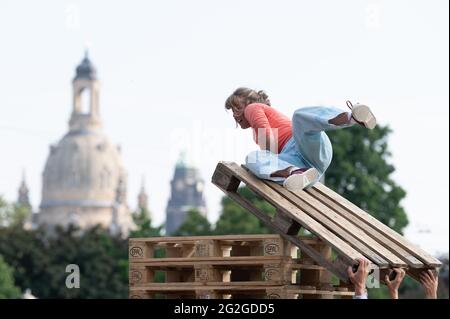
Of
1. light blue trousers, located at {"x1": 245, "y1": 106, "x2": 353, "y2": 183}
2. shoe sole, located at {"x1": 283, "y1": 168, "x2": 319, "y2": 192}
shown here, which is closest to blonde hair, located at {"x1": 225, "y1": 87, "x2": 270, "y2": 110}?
light blue trousers, located at {"x1": 245, "y1": 106, "x2": 353, "y2": 183}

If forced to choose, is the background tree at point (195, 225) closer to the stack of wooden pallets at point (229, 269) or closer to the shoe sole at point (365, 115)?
the stack of wooden pallets at point (229, 269)

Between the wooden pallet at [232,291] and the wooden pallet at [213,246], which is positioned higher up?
the wooden pallet at [213,246]

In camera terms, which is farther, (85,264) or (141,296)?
(85,264)

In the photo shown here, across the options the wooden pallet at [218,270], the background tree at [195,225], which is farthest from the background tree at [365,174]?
the wooden pallet at [218,270]

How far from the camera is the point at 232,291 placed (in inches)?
575

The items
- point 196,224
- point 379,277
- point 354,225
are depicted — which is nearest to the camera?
point 379,277

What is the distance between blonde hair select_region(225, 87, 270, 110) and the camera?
1497 cm

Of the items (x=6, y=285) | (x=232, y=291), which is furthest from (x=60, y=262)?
(x=232, y=291)

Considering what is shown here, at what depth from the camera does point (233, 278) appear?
15.4 meters

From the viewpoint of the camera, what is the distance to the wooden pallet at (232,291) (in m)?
14.2

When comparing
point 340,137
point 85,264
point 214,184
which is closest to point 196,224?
point 85,264

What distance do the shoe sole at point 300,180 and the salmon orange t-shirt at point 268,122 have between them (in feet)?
1.54
